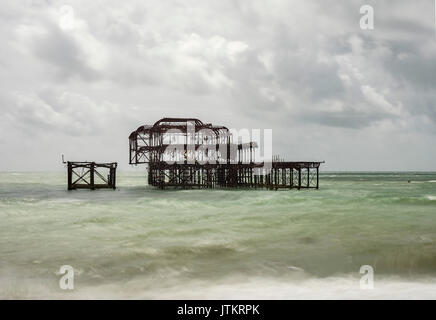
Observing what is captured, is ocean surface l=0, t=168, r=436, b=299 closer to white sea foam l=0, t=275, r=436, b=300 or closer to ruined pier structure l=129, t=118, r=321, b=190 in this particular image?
white sea foam l=0, t=275, r=436, b=300

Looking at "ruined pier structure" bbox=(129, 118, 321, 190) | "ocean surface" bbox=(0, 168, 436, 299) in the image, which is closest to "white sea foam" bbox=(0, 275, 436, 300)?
"ocean surface" bbox=(0, 168, 436, 299)

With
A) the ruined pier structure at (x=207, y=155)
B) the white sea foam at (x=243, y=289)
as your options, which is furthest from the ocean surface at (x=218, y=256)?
the ruined pier structure at (x=207, y=155)

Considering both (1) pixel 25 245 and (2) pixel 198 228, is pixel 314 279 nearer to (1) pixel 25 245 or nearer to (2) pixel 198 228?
(2) pixel 198 228

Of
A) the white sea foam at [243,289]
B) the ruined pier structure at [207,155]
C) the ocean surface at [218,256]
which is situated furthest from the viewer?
the ruined pier structure at [207,155]

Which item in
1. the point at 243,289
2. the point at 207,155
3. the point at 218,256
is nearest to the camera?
the point at 243,289

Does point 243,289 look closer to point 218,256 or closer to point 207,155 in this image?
point 218,256

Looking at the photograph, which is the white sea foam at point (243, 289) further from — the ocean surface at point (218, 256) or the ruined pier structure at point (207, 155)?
the ruined pier structure at point (207, 155)

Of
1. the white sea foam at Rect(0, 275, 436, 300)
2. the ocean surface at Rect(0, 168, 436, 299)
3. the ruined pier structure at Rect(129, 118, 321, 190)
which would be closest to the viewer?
the white sea foam at Rect(0, 275, 436, 300)

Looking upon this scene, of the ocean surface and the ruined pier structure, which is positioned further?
the ruined pier structure

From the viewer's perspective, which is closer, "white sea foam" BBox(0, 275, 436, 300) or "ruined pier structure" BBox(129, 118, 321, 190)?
"white sea foam" BBox(0, 275, 436, 300)

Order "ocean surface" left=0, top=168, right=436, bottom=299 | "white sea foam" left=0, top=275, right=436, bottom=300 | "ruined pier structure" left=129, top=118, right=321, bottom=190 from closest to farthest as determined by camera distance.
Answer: "white sea foam" left=0, top=275, right=436, bottom=300
"ocean surface" left=0, top=168, right=436, bottom=299
"ruined pier structure" left=129, top=118, right=321, bottom=190

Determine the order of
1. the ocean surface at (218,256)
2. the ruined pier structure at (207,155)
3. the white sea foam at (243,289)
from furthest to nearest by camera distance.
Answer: the ruined pier structure at (207,155) → the ocean surface at (218,256) → the white sea foam at (243,289)

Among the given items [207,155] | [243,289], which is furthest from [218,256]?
[207,155]
